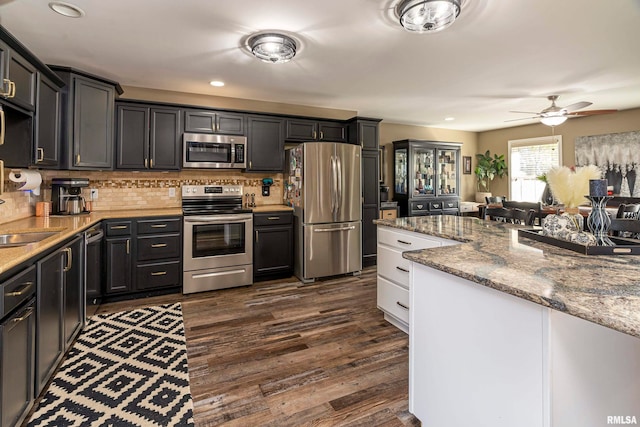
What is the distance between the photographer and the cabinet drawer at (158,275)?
11.1ft

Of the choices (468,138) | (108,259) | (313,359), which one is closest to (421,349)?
(313,359)

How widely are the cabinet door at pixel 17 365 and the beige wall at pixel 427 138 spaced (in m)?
5.50

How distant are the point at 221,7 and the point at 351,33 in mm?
996

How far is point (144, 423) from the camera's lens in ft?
5.36

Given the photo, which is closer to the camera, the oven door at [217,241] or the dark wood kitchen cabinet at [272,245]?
the oven door at [217,241]

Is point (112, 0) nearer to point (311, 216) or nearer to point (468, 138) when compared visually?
point (311, 216)

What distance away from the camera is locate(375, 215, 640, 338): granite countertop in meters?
0.85

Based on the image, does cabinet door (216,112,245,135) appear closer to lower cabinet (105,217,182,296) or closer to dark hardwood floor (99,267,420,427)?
lower cabinet (105,217,182,296)

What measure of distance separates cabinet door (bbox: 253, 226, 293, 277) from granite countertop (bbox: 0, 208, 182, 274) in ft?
3.26

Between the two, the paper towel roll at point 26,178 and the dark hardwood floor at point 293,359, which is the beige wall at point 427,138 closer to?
the dark hardwood floor at point 293,359

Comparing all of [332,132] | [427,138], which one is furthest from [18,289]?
[427,138]

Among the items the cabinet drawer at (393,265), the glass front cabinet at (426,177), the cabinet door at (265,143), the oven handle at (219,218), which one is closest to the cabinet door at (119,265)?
the oven handle at (219,218)

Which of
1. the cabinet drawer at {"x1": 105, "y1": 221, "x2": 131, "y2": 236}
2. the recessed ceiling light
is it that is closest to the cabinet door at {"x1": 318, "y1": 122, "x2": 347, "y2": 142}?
the cabinet drawer at {"x1": 105, "y1": 221, "x2": 131, "y2": 236}

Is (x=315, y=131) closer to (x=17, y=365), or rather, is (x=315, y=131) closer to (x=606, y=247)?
(x=606, y=247)
